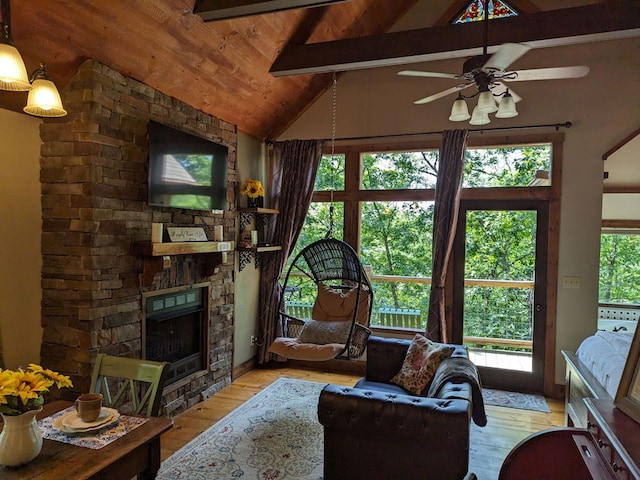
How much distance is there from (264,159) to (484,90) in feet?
10.7

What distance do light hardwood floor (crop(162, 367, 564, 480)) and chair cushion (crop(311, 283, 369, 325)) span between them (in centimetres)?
87

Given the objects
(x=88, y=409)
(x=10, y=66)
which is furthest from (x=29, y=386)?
(x=10, y=66)

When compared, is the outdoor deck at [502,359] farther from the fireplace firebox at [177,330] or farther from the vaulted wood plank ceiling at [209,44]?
the vaulted wood plank ceiling at [209,44]

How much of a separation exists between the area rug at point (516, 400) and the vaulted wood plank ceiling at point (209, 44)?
3380 mm

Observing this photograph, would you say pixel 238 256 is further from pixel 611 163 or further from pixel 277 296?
pixel 611 163

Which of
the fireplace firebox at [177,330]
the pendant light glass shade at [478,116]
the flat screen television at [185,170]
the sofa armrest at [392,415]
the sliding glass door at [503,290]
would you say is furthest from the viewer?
the sliding glass door at [503,290]

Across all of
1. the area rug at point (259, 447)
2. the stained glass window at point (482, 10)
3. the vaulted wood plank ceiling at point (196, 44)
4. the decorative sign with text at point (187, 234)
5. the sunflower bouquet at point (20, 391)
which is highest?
the stained glass window at point (482, 10)

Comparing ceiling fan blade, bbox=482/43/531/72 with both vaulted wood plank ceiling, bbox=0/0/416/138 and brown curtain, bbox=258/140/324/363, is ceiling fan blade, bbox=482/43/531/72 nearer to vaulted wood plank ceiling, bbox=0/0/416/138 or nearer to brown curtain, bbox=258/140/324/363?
vaulted wood plank ceiling, bbox=0/0/416/138

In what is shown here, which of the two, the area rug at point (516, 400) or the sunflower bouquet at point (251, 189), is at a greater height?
the sunflower bouquet at point (251, 189)

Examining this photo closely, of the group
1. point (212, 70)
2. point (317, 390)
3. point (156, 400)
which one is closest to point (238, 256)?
point (317, 390)

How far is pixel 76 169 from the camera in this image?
2.94 meters

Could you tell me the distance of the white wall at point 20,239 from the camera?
9.09 ft

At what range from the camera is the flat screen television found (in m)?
3.37

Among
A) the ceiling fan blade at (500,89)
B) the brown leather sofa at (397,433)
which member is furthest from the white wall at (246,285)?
the ceiling fan blade at (500,89)
